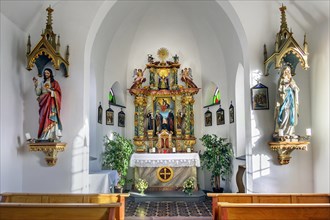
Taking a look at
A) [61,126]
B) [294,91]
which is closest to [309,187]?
[294,91]

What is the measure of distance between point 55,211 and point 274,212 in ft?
9.04

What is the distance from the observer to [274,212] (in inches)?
169

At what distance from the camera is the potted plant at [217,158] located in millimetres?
10750

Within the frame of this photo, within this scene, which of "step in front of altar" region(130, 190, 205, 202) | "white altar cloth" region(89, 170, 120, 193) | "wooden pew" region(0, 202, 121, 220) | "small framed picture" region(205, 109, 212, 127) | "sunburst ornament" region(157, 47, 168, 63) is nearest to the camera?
"wooden pew" region(0, 202, 121, 220)

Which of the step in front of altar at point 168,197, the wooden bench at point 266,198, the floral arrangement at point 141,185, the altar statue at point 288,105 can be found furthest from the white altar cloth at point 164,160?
the wooden bench at point 266,198

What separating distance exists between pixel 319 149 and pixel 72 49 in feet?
17.9

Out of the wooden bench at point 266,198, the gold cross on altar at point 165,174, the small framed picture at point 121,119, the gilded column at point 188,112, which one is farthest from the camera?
the gilded column at point 188,112

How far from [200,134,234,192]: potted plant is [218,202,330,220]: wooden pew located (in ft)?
21.1

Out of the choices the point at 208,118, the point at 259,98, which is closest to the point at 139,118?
the point at 208,118

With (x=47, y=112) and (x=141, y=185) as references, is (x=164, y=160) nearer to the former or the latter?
(x=141, y=185)

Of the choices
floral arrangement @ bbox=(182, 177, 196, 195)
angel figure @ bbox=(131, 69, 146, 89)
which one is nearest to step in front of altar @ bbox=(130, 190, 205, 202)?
floral arrangement @ bbox=(182, 177, 196, 195)

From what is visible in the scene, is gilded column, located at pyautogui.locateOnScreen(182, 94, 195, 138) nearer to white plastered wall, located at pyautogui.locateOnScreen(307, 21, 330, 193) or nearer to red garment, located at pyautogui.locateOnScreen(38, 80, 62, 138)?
white plastered wall, located at pyautogui.locateOnScreen(307, 21, 330, 193)

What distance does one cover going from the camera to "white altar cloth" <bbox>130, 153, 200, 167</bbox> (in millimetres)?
11047

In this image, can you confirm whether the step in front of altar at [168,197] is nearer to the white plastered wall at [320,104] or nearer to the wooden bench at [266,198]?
the white plastered wall at [320,104]
